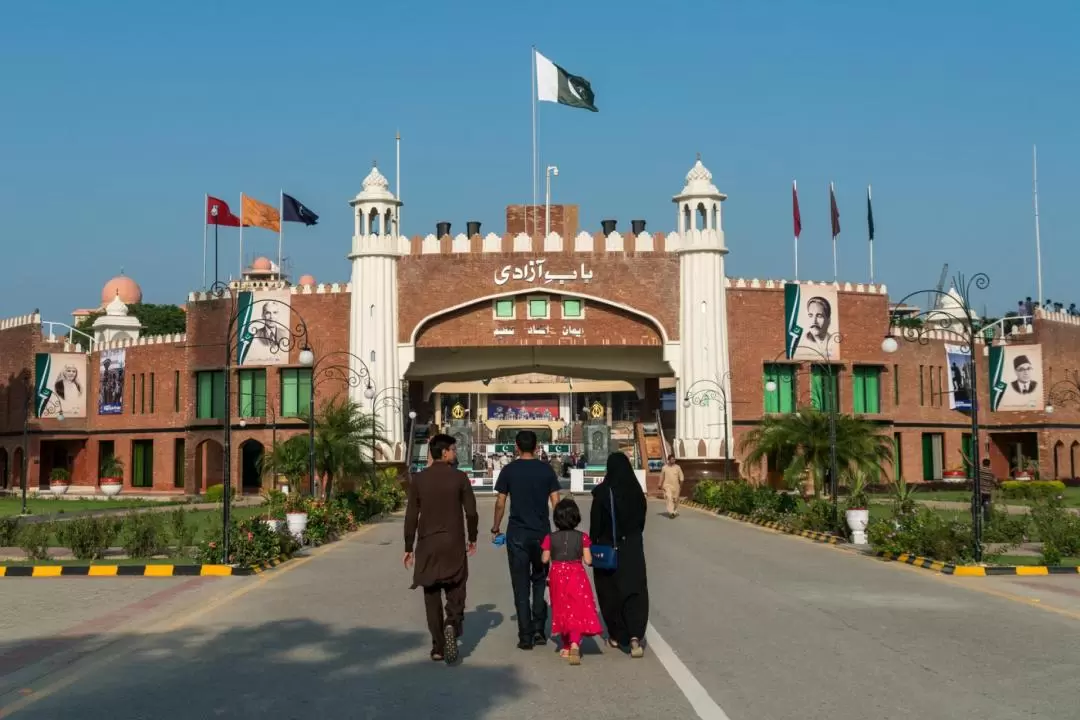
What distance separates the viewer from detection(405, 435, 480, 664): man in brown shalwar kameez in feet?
32.4

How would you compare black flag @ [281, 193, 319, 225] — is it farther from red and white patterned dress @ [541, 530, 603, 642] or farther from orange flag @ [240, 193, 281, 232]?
red and white patterned dress @ [541, 530, 603, 642]

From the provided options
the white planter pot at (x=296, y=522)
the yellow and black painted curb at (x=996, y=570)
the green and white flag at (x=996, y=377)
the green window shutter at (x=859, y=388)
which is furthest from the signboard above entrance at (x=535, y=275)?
the yellow and black painted curb at (x=996, y=570)

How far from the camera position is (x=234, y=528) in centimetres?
1983

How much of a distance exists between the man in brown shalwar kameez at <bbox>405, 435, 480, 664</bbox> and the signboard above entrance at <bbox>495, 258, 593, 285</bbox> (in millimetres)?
40250

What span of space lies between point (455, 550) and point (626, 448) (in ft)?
157

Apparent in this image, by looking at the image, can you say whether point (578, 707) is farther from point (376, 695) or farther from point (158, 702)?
point (158, 702)

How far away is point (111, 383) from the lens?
6000 cm

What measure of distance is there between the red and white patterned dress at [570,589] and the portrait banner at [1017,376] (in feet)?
173

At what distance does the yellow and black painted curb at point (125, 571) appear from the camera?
58.7 ft

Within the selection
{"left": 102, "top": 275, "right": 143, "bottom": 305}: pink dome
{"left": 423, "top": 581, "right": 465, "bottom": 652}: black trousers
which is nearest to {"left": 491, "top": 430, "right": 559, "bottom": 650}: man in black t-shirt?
{"left": 423, "top": 581, "right": 465, "bottom": 652}: black trousers

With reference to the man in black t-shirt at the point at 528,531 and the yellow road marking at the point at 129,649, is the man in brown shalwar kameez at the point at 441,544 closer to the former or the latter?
the man in black t-shirt at the point at 528,531

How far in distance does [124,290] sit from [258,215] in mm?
64394

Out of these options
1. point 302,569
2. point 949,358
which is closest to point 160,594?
point 302,569

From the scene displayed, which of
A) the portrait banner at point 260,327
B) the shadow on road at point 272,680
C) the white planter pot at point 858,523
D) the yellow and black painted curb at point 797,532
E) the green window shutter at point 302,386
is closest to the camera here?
the shadow on road at point 272,680
